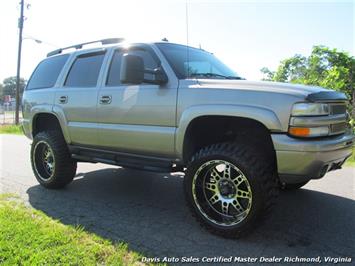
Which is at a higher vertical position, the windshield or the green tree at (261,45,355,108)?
the green tree at (261,45,355,108)

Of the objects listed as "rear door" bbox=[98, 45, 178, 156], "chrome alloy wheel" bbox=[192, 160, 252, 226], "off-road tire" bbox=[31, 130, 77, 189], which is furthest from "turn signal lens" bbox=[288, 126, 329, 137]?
"off-road tire" bbox=[31, 130, 77, 189]

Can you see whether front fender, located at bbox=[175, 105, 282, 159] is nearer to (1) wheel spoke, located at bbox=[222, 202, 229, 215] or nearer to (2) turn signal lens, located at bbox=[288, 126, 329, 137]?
(2) turn signal lens, located at bbox=[288, 126, 329, 137]

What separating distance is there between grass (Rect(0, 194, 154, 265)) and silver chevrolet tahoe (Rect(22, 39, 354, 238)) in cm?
97

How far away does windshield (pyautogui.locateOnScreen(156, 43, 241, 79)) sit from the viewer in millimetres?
4055

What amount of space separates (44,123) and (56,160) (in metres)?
0.97

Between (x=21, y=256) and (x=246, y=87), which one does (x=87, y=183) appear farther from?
(x=246, y=87)

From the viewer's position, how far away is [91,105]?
4668 mm

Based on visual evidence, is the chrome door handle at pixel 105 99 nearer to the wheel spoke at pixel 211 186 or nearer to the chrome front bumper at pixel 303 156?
the wheel spoke at pixel 211 186

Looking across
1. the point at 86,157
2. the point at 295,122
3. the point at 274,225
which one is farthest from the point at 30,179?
the point at 295,122

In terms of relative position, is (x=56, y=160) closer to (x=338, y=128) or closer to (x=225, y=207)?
(x=225, y=207)

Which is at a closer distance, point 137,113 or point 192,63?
point 137,113

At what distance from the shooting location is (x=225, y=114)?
3357 millimetres

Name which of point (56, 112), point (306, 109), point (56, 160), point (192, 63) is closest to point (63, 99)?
point (56, 112)

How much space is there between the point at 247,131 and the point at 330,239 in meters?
1.30
